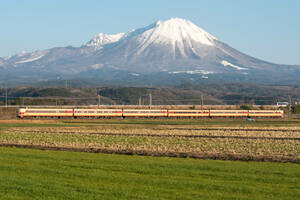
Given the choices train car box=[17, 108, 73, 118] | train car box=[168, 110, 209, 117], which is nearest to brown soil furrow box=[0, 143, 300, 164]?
train car box=[17, 108, 73, 118]

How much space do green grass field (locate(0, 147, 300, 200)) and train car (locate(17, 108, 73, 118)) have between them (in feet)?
200

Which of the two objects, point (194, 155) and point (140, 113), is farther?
point (140, 113)

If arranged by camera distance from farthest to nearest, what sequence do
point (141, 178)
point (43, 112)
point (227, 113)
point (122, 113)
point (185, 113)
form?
1. point (227, 113)
2. point (185, 113)
3. point (122, 113)
4. point (43, 112)
5. point (141, 178)

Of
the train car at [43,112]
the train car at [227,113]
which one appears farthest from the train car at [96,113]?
the train car at [227,113]

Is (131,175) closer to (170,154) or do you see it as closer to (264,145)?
(170,154)

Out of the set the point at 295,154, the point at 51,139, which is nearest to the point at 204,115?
the point at 51,139

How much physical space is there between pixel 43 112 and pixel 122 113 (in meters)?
15.3

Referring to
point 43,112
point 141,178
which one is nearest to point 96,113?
point 43,112

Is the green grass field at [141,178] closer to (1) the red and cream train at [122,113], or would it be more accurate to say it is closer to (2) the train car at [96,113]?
(1) the red and cream train at [122,113]

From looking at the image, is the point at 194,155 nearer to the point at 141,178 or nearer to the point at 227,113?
the point at 141,178

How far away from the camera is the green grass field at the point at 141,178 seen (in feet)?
63.8

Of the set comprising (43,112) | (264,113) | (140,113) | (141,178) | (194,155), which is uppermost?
(43,112)

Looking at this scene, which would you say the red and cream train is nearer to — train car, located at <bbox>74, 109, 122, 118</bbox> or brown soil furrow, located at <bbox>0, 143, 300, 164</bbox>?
train car, located at <bbox>74, 109, 122, 118</bbox>

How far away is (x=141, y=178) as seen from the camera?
74.5 feet
